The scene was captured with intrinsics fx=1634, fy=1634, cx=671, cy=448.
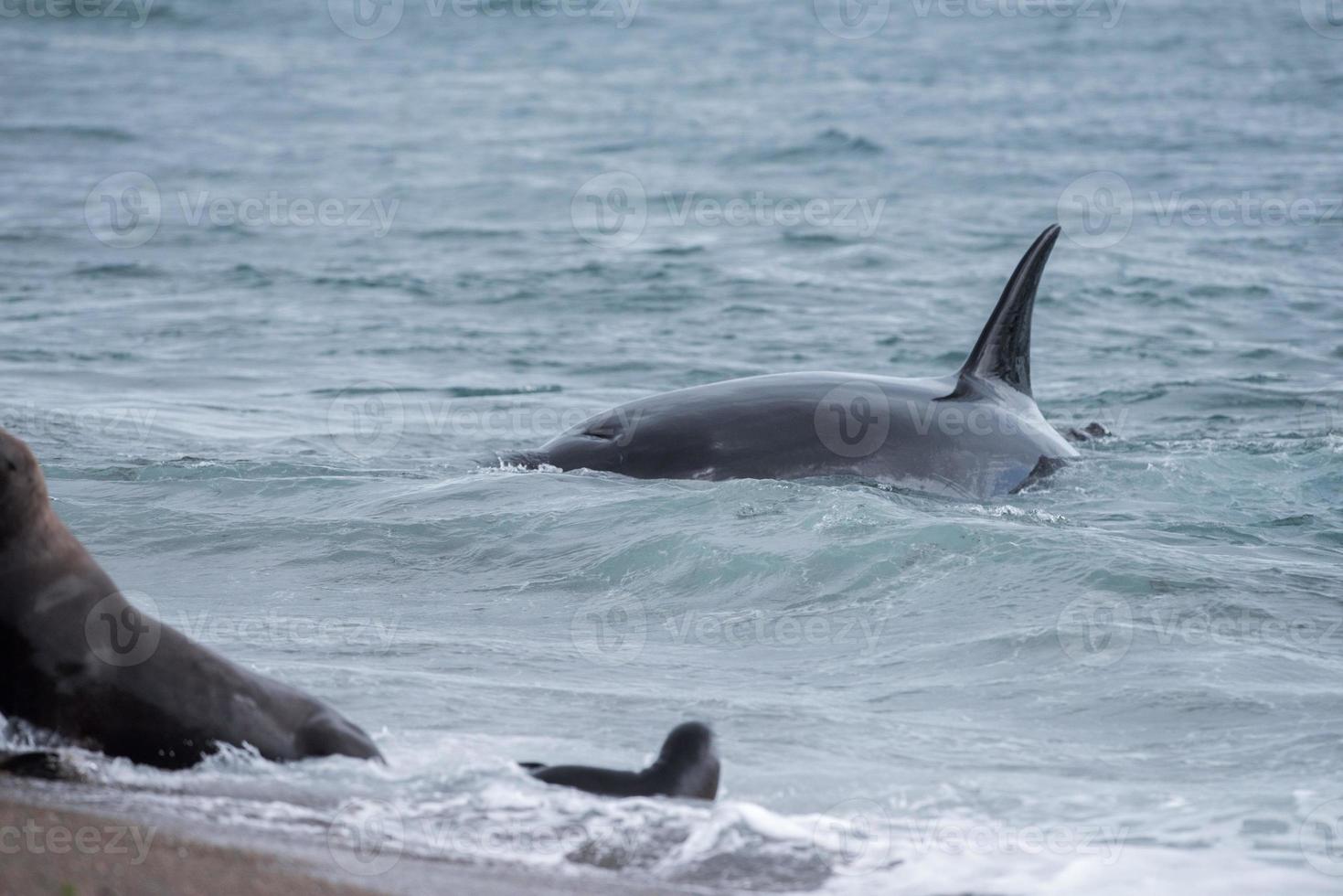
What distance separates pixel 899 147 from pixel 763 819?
831 inches

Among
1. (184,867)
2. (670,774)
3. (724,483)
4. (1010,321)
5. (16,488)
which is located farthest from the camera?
(1010,321)

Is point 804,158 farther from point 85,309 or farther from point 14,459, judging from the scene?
point 14,459

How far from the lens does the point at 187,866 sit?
142 inches

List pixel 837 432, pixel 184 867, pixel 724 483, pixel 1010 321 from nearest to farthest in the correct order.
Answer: pixel 184 867 < pixel 724 483 < pixel 837 432 < pixel 1010 321

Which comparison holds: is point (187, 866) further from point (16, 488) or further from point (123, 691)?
point (16, 488)

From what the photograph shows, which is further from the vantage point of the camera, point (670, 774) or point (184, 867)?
point (670, 774)

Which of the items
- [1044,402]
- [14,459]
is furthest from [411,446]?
[14,459]

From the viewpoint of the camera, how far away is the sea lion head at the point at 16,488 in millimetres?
4520

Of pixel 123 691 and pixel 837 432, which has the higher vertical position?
pixel 837 432

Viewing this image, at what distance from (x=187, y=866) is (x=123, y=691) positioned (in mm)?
1018

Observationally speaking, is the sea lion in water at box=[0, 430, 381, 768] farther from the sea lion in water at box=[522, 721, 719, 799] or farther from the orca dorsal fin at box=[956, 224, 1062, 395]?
the orca dorsal fin at box=[956, 224, 1062, 395]

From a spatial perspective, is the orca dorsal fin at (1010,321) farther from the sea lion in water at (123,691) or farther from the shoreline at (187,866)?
the shoreline at (187,866)

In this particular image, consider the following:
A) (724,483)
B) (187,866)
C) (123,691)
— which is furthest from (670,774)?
(724,483)

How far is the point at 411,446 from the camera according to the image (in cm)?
1019
